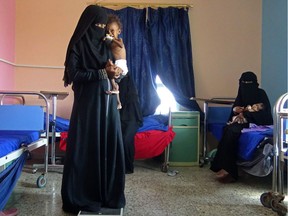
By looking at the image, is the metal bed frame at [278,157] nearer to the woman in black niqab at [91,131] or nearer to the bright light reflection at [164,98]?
the woman in black niqab at [91,131]

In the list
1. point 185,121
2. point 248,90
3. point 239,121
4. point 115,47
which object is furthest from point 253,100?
point 115,47

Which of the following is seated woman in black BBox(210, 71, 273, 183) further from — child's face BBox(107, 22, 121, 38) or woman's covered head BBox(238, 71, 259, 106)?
child's face BBox(107, 22, 121, 38)

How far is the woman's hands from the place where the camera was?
5.71 feet

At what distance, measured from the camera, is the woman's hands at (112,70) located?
174 centimetres

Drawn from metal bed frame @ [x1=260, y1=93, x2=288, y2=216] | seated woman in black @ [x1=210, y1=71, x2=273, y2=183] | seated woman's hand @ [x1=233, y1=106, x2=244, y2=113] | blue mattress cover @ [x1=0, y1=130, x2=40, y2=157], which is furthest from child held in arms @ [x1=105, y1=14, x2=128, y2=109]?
seated woman's hand @ [x1=233, y1=106, x2=244, y2=113]

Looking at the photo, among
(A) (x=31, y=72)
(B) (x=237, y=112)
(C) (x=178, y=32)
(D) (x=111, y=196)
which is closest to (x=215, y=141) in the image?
(B) (x=237, y=112)


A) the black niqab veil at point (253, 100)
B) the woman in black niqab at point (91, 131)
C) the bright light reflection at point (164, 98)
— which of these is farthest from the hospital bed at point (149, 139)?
the woman in black niqab at point (91, 131)

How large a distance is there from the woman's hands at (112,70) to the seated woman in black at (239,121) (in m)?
1.51

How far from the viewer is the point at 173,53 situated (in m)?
3.84

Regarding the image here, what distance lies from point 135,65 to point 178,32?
30.6 inches

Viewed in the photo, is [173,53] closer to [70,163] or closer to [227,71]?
[227,71]

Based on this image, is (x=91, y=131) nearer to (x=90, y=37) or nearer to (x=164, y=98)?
(x=90, y=37)

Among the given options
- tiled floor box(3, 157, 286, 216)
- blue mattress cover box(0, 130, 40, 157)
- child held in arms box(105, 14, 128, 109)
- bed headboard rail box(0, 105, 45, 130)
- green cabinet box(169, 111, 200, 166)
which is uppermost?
child held in arms box(105, 14, 128, 109)

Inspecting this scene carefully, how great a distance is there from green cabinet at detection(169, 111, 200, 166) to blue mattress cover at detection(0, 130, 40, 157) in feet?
5.68
